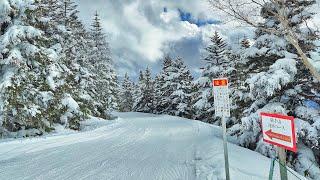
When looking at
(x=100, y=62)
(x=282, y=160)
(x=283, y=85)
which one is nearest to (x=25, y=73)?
(x=283, y=85)

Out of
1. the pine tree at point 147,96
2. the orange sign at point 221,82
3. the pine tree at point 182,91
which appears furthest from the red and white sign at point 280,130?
the pine tree at point 147,96

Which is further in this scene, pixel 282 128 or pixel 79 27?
pixel 79 27

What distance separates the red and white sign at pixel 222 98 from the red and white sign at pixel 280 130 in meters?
1.57

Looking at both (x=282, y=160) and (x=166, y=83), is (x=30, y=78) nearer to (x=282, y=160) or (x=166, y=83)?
(x=282, y=160)

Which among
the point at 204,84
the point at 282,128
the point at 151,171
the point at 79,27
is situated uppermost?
the point at 79,27

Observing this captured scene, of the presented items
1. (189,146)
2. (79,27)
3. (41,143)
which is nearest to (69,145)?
(41,143)

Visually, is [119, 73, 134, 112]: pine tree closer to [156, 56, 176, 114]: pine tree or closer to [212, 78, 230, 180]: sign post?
[156, 56, 176, 114]: pine tree

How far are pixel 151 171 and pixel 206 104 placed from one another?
61.2 ft

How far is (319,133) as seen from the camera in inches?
561

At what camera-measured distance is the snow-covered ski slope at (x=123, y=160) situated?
10.3 meters

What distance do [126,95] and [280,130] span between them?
8611 cm

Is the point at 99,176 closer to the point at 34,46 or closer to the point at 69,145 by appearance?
the point at 69,145

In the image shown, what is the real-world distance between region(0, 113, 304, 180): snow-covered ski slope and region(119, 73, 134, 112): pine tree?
231 ft

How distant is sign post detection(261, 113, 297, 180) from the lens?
6.12 metres
